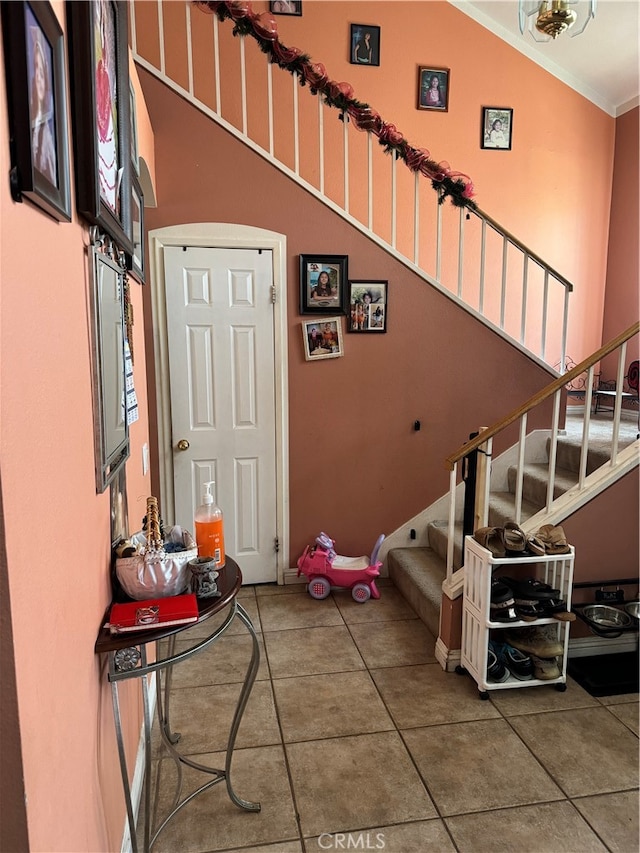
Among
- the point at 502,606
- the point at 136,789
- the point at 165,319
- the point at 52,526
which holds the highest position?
the point at 165,319

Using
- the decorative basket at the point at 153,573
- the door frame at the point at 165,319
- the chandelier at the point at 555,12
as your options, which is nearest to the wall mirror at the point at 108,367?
the decorative basket at the point at 153,573

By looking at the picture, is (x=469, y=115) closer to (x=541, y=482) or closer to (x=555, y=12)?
(x=555, y=12)

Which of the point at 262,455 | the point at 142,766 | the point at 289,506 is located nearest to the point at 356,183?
the point at 262,455

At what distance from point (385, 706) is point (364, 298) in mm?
2415

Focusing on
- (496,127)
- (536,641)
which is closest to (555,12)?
(496,127)

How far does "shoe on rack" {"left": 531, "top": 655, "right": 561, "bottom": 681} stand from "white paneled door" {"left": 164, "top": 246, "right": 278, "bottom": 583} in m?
1.82

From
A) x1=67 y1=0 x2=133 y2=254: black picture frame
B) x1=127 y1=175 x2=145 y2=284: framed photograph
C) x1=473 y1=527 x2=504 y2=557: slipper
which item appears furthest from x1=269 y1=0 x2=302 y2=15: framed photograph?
x1=473 y1=527 x2=504 y2=557: slipper

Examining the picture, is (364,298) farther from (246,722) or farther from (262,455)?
(246,722)

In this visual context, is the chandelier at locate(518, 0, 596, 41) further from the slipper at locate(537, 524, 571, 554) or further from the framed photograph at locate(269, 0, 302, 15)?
the framed photograph at locate(269, 0, 302, 15)

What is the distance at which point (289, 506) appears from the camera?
3.68 metres

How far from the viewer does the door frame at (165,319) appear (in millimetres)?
3289

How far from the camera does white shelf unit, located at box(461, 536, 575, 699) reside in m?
2.47

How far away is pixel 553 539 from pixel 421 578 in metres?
1.02

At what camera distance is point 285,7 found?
13.7 feet
